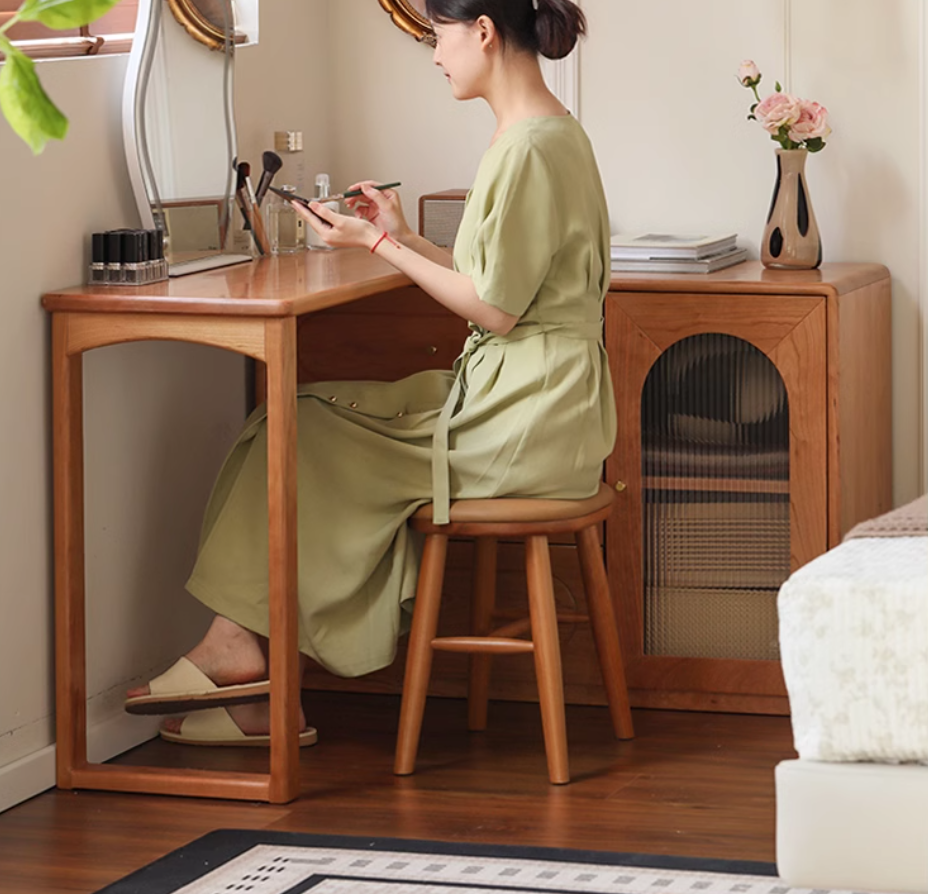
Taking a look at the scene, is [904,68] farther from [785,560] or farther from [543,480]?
[543,480]

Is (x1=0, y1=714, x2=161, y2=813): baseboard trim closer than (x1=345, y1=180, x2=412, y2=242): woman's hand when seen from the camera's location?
Yes

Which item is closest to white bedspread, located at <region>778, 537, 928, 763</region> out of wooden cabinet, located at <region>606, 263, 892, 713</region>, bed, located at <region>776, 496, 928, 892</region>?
bed, located at <region>776, 496, 928, 892</region>

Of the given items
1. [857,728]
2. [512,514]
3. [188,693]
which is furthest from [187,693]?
[857,728]

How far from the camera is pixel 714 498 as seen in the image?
293cm

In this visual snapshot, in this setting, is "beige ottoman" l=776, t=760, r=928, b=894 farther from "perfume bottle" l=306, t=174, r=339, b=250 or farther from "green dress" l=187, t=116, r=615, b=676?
Answer: "perfume bottle" l=306, t=174, r=339, b=250

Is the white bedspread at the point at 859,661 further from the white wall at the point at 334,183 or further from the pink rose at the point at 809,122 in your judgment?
the pink rose at the point at 809,122

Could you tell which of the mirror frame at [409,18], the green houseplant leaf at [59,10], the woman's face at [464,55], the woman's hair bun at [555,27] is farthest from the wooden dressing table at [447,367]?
the green houseplant leaf at [59,10]

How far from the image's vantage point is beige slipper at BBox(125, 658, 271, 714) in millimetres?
2600

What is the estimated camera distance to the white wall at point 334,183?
247cm

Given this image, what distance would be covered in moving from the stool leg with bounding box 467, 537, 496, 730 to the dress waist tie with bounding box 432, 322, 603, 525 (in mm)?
343

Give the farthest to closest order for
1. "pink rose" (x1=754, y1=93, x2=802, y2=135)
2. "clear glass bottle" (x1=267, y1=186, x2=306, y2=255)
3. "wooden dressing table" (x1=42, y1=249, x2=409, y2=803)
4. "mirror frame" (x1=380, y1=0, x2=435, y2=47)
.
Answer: "mirror frame" (x1=380, y1=0, x2=435, y2=47) → "clear glass bottle" (x1=267, y1=186, x2=306, y2=255) → "pink rose" (x1=754, y1=93, x2=802, y2=135) → "wooden dressing table" (x1=42, y1=249, x2=409, y2=803)

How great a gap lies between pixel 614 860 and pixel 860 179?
1.62 metres

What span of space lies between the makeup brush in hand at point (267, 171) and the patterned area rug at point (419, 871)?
4.29 feet

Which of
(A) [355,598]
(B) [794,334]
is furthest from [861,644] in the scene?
(B) [794,334]
